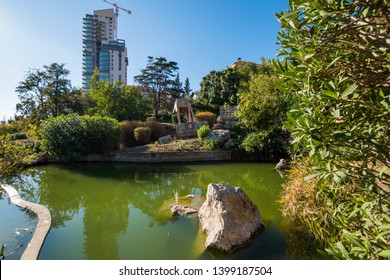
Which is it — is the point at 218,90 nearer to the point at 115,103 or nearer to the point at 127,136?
the point at 115,103

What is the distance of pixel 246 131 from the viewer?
14.6 m

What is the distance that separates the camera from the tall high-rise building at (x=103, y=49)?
6869 cm

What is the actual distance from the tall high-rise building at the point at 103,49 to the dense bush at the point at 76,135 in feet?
188

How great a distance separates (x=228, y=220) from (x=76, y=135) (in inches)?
438

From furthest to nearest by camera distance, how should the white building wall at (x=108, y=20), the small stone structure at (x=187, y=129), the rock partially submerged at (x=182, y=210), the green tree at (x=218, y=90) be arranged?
1. the white building wall at (x=108, y=20)
2. the green tree at (x=218, y=90)
3. the small stone structure at (x=187, y=129)
4. the rock partially submerged at (x=182, y=210)

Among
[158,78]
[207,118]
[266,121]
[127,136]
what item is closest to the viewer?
[266,121]

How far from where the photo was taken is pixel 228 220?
12.2 ft

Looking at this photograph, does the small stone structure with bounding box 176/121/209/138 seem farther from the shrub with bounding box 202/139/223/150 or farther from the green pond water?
the green pond water

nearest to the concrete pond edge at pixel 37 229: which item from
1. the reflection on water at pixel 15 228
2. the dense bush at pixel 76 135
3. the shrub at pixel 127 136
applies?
the reflection on water at pixel 15 228

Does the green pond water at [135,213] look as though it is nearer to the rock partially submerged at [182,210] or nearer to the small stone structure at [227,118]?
the rock partially submerged at [182,210]

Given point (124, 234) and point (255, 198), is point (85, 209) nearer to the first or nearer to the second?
point (124, 234)

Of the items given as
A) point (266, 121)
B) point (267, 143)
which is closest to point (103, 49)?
point (266, 121)

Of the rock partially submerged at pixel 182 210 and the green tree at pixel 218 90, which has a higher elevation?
the green tree at pixel 218 90

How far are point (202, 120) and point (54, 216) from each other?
14130 millimetres
